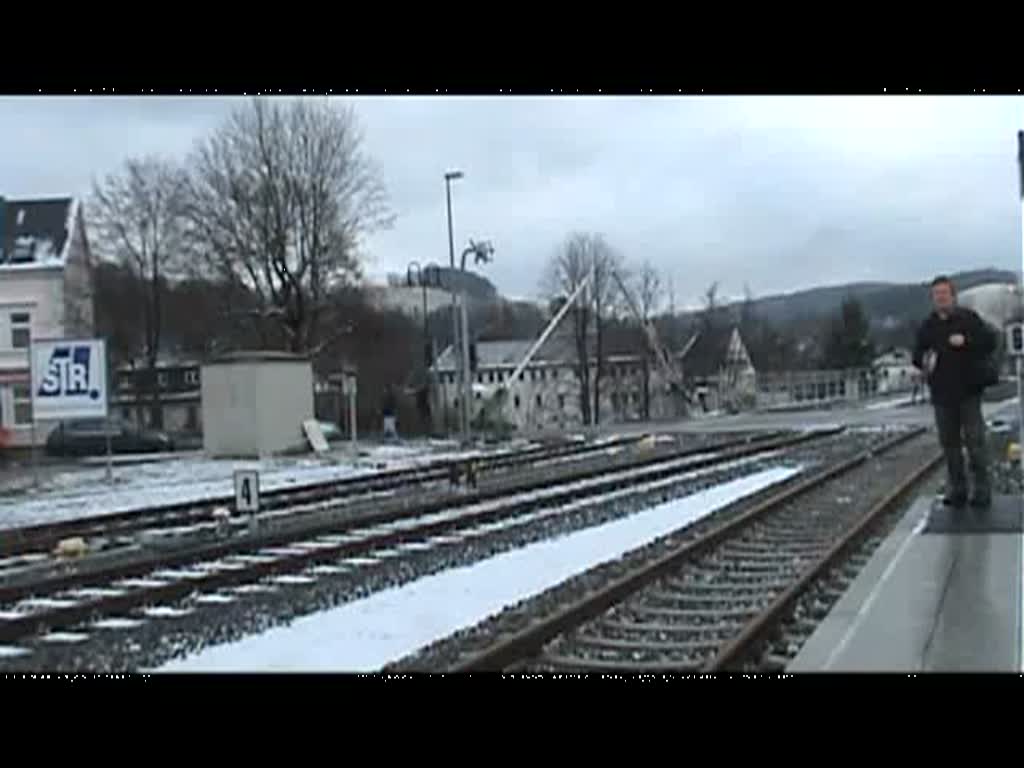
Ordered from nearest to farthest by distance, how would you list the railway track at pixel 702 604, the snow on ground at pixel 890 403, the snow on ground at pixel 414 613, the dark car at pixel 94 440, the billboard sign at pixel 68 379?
the railway track at pixel 702 604 → the snow on ground at pixel 414 613 → the billboard sign at pixel 68 379 → the snow on ground at pixel 890 403 → the dark car at pixel 94 440

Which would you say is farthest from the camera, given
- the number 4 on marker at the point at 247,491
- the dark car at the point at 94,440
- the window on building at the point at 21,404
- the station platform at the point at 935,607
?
the dark car at the point at 94,440

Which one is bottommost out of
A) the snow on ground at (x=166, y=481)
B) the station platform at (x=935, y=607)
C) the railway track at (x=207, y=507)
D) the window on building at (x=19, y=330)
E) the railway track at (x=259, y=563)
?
the snow on ground at (x=166, y=481)

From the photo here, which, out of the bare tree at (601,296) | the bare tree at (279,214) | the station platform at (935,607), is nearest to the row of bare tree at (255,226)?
the bare tree at (279,214)

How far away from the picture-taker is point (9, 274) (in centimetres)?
4566

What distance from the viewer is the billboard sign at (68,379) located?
2722 cm

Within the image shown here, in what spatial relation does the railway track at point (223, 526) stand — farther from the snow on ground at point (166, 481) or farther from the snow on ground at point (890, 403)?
the snow on ground at point (890, 403)

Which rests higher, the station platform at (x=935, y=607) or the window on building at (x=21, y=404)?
the window on building at (x=21, y=404)

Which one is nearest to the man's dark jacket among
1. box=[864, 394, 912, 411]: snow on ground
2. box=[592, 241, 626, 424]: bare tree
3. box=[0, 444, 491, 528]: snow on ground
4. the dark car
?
box=[0, 444, 491, 528]: snow on ground

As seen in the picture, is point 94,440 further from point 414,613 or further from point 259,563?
point 414,613

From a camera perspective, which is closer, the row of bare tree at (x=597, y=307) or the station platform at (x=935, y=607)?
the station platform at (x=935, y=607)

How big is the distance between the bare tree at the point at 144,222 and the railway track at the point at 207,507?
24562 millimetres

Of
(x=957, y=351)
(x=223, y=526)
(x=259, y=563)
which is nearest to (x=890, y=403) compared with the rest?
(x=223, y=526)

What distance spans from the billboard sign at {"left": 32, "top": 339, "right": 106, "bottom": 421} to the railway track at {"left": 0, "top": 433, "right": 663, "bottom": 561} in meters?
5.17

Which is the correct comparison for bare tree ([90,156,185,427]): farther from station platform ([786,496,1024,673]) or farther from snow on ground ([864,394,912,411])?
station platform ([786,496,1024,673])
